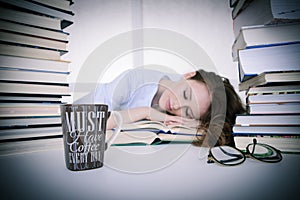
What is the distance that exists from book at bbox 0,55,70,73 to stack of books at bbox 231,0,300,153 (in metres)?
0.47

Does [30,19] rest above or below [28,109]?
above

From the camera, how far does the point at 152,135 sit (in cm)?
61

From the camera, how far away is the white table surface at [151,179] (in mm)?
275

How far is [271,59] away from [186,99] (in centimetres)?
60

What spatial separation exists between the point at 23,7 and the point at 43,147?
34 centimetres

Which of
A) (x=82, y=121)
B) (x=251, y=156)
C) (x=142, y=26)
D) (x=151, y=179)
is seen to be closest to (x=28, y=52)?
(x=82, y=121)

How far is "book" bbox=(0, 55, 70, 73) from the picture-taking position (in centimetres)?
54

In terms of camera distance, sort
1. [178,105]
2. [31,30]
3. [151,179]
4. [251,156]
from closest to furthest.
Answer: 1. [151,179]
2. [251,156]
3. [31,30]
4. [178,105]

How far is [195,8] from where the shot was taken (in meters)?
1.16

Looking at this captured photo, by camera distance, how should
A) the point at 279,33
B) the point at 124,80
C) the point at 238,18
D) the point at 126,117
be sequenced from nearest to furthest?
the point at 279,33
the point at 238,18
the point at 126,117
the point at 124,80

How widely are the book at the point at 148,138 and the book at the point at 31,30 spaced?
290 millimetres

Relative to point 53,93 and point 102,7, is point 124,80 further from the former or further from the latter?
point 53,93

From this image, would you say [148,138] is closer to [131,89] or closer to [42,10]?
[42,10]

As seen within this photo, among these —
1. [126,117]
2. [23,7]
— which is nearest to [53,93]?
[23,7]
